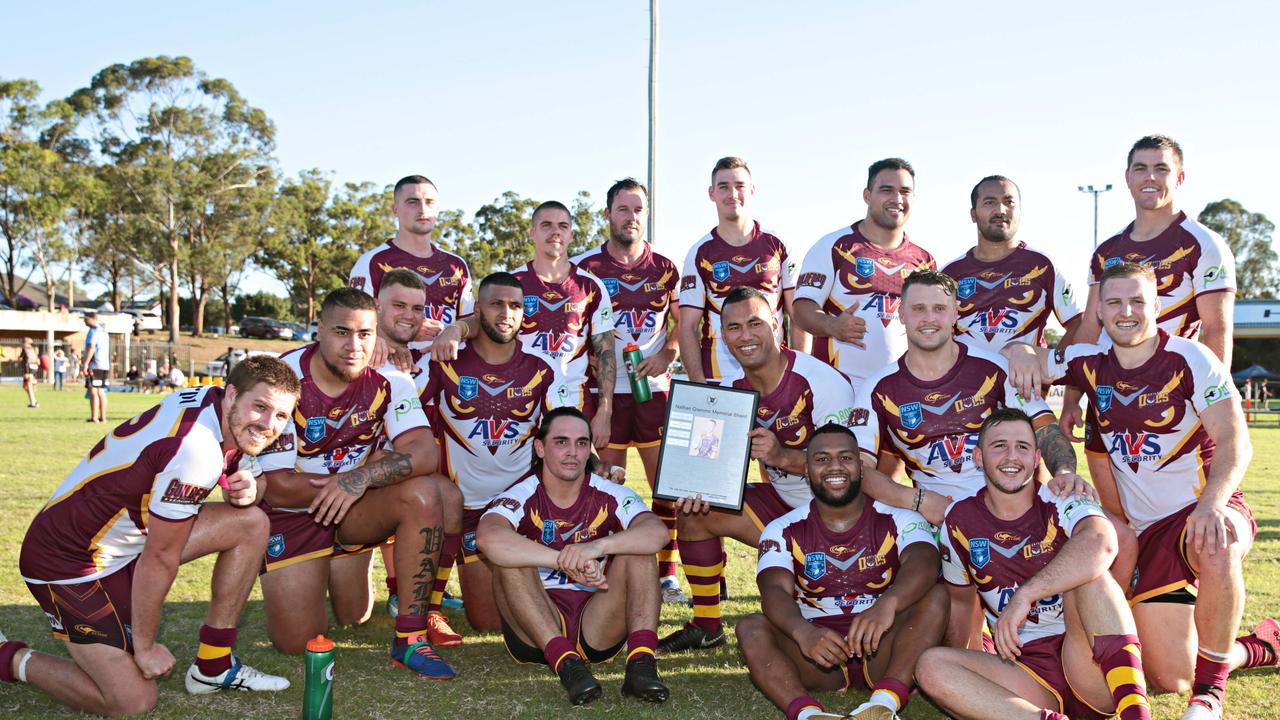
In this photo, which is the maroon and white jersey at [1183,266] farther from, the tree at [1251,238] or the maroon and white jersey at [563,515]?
the tree at [1251,238]

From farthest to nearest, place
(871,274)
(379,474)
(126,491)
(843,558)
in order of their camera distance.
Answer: (871,274)
(379,474)
(843,558)
(126,491)

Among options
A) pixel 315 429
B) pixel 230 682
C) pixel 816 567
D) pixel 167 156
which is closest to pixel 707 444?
pixel 816 567

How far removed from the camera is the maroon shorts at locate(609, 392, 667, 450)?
7.34 meters

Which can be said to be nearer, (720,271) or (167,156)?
Result: (720,271)

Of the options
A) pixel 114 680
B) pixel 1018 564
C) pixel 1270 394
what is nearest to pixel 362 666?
pixel 114 680

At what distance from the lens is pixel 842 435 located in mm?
4738

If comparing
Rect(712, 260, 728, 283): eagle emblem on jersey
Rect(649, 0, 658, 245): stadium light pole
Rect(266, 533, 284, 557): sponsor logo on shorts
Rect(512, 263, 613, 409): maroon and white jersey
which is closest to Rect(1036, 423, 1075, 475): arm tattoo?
Rect(712, 260, 728, 283): eagle emblem on jersey

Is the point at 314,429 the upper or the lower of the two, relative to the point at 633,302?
lower

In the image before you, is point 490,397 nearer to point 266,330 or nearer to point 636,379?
point 636,379

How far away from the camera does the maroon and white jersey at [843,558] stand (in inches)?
183

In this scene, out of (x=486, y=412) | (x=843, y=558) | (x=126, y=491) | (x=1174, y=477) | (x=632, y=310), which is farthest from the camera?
(x=632, y=310)

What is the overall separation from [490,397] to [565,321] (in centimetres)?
91

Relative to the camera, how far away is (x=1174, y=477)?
494cm

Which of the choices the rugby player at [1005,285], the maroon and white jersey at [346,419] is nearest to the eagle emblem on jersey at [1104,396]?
the rugby player at [1005,285]
